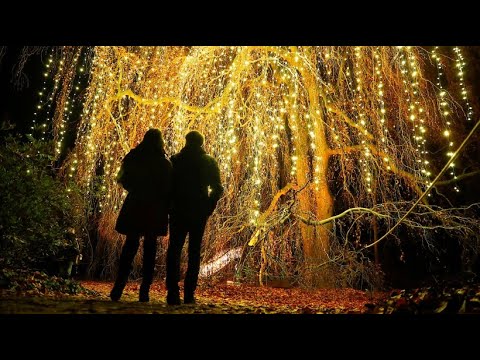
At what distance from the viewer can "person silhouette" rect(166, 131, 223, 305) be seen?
11.2ft

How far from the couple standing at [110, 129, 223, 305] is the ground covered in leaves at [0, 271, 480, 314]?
0.26 meters

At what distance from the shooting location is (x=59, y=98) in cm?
624

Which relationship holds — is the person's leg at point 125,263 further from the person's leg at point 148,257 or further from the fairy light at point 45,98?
the fairy light at point 45,98

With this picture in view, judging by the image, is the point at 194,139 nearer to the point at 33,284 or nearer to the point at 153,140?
the point at 153,140

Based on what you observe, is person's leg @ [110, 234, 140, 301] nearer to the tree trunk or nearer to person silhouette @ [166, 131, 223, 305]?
person silhouette @ [166, 131, 223, 305]

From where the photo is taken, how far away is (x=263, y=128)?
5676 millimetres

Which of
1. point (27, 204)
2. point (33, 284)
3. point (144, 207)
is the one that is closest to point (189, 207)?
point (144, 207)

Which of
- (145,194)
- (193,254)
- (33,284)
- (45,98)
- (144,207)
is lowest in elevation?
(33,284)

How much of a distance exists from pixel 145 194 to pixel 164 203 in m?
0.19

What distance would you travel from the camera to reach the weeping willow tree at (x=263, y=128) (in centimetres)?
556
